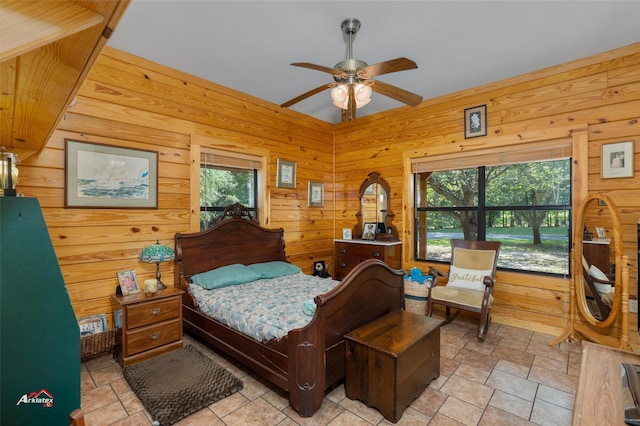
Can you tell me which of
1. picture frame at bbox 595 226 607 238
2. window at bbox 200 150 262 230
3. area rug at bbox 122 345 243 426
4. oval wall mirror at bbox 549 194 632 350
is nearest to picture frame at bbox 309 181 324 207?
window at bbox 200 150 262 230

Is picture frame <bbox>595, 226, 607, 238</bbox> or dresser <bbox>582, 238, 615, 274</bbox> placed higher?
picture frame <bbox>595, 226, 607, 238</bbox>

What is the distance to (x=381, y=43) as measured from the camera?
2.72 metres

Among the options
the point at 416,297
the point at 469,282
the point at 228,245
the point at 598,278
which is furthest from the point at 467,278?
the point at 228,245

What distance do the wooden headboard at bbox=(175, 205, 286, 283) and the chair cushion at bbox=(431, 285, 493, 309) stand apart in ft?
6.45

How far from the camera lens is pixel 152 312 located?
2.59 meters

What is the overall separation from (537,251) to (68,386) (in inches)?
167

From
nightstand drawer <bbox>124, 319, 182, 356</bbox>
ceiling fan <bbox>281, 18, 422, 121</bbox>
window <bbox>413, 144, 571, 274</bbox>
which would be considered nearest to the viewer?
ceiling fan <bbox>281, 18, 422, 121</bbox>

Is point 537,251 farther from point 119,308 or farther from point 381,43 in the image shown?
point 119,308

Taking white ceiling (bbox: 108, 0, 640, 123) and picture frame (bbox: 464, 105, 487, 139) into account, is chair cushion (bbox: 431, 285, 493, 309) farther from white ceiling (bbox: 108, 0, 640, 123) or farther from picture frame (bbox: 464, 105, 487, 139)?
white ceiling (bbox: 108, 0, 640, 123)

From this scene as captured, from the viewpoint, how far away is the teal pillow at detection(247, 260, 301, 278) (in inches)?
135

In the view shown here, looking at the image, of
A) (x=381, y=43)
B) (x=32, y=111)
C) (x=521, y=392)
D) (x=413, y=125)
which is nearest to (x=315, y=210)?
(x=413, y=125)

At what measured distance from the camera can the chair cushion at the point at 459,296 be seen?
10.1 ft

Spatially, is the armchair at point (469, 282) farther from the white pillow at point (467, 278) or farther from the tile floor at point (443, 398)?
the tile floor at point (443, 398)

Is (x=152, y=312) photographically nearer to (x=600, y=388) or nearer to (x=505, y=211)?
(x=600, y=388)
